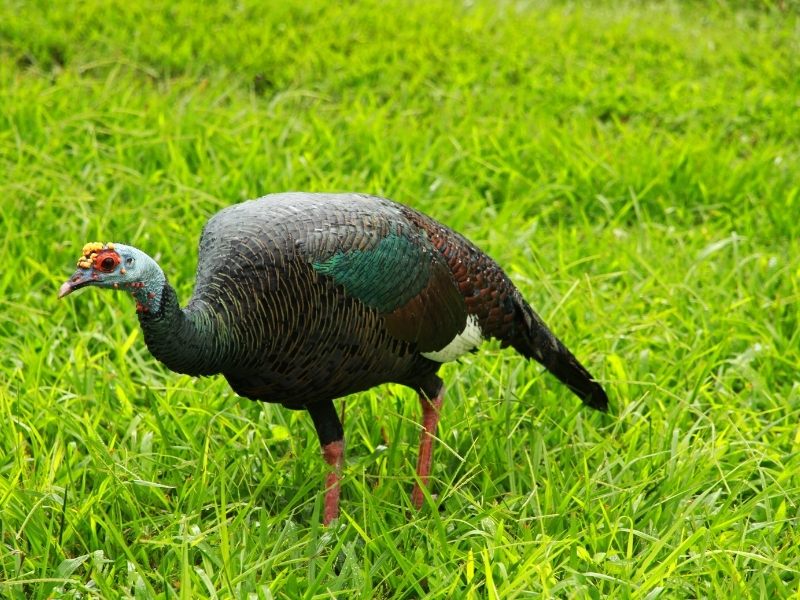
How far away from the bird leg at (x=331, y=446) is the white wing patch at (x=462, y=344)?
1.24 feet

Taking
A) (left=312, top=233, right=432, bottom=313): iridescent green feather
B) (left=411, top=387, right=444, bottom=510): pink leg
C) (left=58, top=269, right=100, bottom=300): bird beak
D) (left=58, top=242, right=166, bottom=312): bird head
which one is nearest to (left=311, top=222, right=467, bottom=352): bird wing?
(left=312, top=233, right=432, bottom=313): iridescent green feather

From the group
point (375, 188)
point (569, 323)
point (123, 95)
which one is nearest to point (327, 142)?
point (375, 188)

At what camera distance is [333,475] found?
3301mm

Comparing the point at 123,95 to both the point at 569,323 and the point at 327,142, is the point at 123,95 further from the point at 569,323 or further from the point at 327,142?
the point at 569,323

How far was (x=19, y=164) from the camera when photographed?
495 centimetres

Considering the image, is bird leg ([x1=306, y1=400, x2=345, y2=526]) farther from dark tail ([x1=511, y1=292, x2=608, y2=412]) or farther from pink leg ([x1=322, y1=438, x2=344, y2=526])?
dark tail ([x1=511, y1=292, x2=608, y2=412])

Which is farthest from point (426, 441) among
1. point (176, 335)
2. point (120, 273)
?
point (120, 273)

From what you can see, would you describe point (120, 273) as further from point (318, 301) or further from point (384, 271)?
point (384, 271)

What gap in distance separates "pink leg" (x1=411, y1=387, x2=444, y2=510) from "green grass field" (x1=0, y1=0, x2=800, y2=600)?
0.08 metres

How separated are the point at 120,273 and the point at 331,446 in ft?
3.34

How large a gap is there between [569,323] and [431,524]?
130 centimetres

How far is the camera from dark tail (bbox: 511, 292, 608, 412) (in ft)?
11.7

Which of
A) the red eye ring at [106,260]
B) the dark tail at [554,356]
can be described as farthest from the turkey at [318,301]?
the dark tail at [554,356]

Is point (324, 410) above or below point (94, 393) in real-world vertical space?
above
